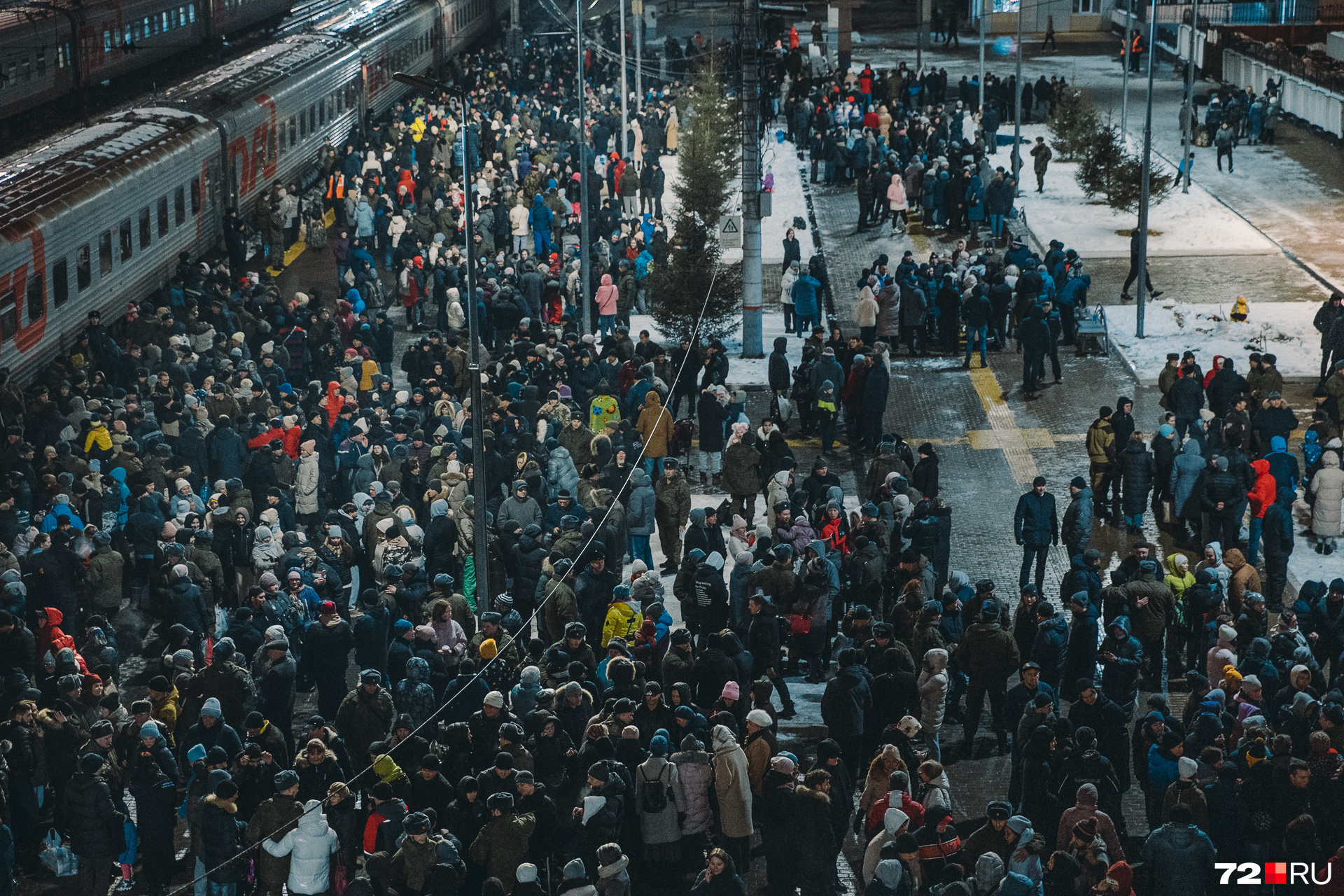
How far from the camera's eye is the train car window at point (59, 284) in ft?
73.4

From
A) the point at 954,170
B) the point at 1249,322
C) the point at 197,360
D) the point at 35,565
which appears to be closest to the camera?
the point at 35,565

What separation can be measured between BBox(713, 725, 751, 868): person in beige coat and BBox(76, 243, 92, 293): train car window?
14449mm

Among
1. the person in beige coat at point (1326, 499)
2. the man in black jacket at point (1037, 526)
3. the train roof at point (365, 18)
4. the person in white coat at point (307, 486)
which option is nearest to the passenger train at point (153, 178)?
the train roof at point (365, 18)

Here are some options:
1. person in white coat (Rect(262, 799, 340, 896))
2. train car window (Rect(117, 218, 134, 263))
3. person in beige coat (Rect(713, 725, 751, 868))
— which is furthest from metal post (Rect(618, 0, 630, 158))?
person in white coat (Rect(262, 799, 340, 896))

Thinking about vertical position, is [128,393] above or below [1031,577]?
above

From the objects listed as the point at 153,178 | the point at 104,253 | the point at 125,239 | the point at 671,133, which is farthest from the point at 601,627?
the point at 671,133

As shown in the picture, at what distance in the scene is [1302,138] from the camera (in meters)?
47.1

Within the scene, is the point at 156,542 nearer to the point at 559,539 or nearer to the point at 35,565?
the point at 35,565

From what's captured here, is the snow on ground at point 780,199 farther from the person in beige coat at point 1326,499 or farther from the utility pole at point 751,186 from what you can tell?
the person in beige coat at point 1326,499

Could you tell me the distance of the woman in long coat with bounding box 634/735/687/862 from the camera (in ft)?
38.4

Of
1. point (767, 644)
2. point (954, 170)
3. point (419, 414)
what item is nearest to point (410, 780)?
point (767, 644)

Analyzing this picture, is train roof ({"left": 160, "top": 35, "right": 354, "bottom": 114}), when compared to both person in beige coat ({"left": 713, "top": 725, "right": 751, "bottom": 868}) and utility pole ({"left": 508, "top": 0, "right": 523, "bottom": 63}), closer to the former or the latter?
utility pole ({"left": 508, "top": 0, "right": 523, "bottom": 63})

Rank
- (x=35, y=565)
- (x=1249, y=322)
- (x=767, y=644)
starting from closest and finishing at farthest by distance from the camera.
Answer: (x=767, y=644) < (x=35, y=565) < (x=1249, y=322)

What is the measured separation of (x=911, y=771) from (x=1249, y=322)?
16.5m
